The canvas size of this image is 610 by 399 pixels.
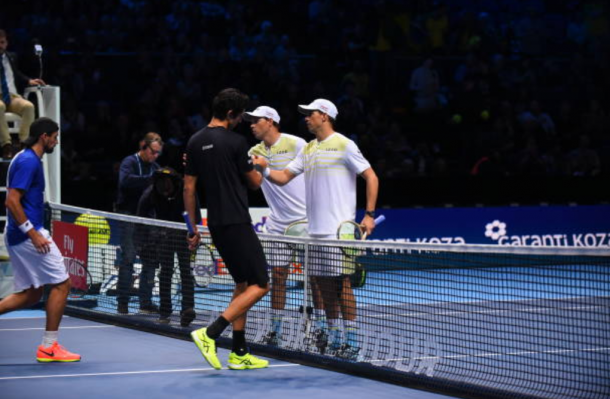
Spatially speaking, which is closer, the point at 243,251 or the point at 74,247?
the point at 243,251

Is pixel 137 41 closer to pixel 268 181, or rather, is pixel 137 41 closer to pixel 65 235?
pixel 65 235

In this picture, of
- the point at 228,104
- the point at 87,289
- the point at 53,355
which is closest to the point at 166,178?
the point at 87,289

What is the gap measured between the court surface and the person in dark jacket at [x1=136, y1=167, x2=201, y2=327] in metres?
0.76

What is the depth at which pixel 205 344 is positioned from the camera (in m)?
7.11

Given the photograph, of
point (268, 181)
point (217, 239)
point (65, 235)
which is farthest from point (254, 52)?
point (217, 239)

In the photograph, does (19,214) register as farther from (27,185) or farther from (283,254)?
(283,254)

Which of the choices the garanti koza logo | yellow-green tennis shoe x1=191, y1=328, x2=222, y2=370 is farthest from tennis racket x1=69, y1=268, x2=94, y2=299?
the garanti koza logo

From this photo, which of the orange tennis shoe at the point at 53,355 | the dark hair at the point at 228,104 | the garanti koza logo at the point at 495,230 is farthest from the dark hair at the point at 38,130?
the garanti koza logo at the point at 495,230

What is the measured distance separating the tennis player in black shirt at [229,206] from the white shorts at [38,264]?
1195 millimetres

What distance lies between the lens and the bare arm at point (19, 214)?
24.5 feet

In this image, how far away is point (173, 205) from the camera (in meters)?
10.0

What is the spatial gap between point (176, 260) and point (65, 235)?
1.31 meters

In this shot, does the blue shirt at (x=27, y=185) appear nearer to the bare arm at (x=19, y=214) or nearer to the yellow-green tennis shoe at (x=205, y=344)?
the bare arm at (x=19, y=214)

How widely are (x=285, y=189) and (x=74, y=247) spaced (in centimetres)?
287
